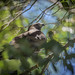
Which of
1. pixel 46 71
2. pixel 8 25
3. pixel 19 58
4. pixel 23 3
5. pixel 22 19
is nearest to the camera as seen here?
pixel 19 58

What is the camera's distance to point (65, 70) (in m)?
0.58

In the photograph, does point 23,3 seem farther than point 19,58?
Yes

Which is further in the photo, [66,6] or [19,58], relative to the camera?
[66,6]

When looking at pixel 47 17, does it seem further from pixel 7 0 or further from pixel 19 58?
pixel 19 58

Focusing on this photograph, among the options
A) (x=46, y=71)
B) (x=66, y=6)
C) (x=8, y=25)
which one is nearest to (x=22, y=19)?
(x=8, y=25)

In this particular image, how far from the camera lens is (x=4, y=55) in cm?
56

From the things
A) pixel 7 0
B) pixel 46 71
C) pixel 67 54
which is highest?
pixel 7 0

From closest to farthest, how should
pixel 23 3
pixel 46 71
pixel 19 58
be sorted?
pixel 19 58
pixel 46 71
pixel 23 3

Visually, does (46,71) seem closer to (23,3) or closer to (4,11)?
(4,11)

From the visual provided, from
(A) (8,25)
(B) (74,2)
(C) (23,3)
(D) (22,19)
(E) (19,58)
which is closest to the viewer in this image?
(E) (19,58)

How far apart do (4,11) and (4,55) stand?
826mm

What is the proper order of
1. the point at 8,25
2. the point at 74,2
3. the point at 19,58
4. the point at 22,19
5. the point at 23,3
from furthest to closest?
the point at 23,3 → the point at 22,19 → the point at 8,25 → the point at 74,2 → the point at 19,58

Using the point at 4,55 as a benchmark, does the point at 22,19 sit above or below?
below

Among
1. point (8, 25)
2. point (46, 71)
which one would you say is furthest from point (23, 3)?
point (46, 71)
